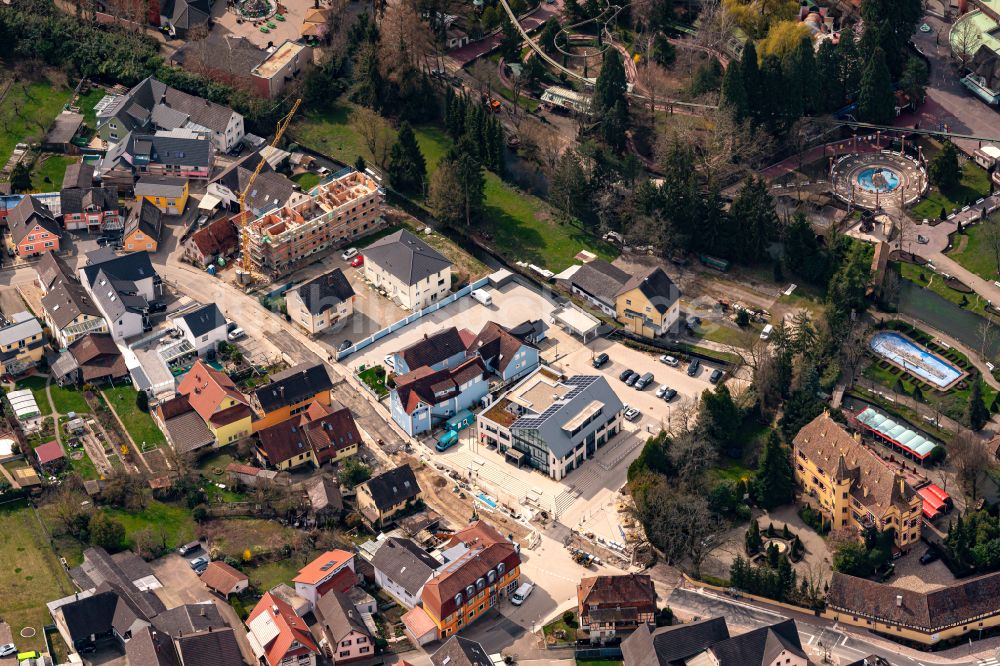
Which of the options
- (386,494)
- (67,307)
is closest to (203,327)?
(67,307)

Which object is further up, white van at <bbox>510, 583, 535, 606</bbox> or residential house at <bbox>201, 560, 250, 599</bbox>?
residential house at <bbox>201, 560, 250, 599</bbox>

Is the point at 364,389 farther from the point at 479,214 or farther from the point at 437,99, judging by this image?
the point at 437,99

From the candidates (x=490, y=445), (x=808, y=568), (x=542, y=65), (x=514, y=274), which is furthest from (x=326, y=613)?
(x=542, y=65)

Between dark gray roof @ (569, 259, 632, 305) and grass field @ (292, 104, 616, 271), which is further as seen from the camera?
grass field @ (292, 104, 616, 271)

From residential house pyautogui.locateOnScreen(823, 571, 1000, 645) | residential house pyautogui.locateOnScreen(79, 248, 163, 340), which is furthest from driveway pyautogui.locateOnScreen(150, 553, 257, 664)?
residential house pyautogui.locateOnScreen(823, 571, 1000, 645)

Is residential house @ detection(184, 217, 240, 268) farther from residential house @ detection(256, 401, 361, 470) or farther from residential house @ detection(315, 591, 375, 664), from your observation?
residential house @ detection(315, 591, 375, 664)

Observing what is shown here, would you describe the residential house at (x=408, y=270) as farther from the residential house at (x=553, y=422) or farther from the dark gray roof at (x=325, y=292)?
the residential house at (x=553, y=422)
